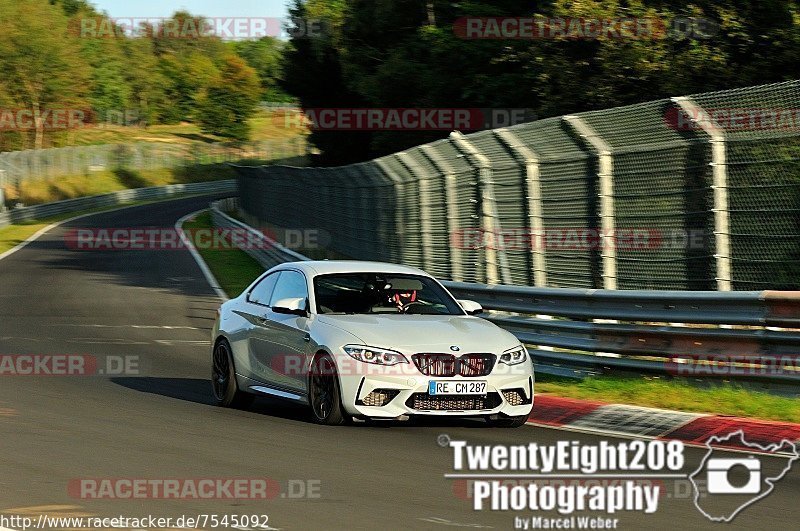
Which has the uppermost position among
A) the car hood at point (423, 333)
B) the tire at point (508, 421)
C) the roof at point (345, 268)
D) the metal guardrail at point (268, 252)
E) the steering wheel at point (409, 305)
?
the roof at point (345, 268)

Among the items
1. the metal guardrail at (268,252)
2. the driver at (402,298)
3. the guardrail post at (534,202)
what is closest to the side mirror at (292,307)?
the driver at (402,298)

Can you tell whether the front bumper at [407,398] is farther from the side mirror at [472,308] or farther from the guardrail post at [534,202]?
the guardrail post at [534,202]

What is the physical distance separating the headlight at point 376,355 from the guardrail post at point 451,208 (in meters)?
8.13

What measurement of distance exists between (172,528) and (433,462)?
8.74ft

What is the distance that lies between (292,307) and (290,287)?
0.78 meters

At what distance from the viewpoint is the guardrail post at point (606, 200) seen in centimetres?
1427

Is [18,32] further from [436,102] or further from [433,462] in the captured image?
[433,462]

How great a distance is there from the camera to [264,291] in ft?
42.3

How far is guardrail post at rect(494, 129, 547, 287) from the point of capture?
16.1m

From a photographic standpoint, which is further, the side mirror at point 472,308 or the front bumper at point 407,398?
the side mirror at point 472,308

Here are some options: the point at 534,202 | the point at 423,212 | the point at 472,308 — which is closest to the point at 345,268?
the point at 472,308

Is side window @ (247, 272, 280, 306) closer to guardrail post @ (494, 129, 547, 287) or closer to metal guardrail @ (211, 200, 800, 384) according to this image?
metal guardrail @ (211, 200, 800, 384)

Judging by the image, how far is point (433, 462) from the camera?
920cm

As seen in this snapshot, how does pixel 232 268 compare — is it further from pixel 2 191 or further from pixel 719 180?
pixel 2 191
